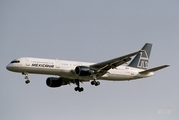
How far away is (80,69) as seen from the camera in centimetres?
5950

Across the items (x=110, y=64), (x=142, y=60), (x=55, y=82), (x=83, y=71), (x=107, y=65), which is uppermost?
(x=142, y=60)

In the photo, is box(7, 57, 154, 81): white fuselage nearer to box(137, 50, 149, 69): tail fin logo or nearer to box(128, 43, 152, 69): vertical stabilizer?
box(128, 43, 152, 69): vertical stabilizer

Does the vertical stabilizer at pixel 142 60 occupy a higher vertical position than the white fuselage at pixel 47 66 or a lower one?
higher

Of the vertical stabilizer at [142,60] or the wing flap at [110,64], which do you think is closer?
the wing flap at [110,64]

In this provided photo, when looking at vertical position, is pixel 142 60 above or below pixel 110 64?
above

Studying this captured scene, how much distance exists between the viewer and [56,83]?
66938mm

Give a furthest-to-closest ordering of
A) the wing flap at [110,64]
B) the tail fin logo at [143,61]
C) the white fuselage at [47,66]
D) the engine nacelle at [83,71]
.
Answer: the tail fin logo at [143,61], the engine nacelle at [83,71], the wing flap at [110,64], the white fuselage at [47,66]

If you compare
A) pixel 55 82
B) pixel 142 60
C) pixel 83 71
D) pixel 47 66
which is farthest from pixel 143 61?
pixel 47 66

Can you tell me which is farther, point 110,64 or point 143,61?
point 143,61

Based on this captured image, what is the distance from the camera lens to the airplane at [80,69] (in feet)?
191

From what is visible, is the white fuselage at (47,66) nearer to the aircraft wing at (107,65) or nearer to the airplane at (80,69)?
the airplane at (80,69)

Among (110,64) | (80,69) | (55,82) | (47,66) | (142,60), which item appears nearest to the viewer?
(47,66)

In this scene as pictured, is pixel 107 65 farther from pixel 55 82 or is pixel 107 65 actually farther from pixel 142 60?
pixel 142 60

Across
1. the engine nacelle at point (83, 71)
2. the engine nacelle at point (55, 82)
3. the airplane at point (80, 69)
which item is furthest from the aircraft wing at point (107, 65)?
the engine nacelle at point (55, 82)
